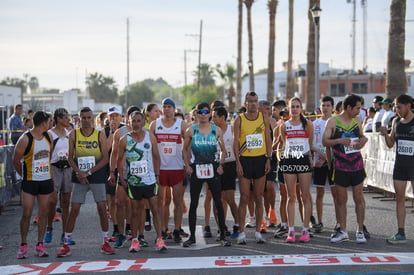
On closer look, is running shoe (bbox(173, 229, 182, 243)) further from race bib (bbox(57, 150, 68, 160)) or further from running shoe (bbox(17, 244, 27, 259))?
running shoe (bbox(17, 244, 27, 259))

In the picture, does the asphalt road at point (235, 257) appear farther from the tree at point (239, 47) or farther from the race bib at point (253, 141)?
the tree at point (239, 47)

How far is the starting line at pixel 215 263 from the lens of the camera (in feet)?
29.3

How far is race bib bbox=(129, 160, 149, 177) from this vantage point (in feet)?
33.4

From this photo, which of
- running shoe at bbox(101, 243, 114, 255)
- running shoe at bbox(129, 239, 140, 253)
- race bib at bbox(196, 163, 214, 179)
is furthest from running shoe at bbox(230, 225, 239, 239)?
running shoe at bbox(101, 243, 114, 255)

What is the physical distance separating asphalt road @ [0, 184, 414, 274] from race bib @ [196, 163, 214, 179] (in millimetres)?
1053

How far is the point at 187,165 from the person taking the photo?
35.1 feet

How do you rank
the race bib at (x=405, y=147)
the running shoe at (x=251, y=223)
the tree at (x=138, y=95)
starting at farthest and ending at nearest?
the tree at (x=138, y=95) < the running shoe at (x=251, y=223) < the race bib at (x=405, y=147)

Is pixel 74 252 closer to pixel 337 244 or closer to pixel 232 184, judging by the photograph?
pixel 232 184

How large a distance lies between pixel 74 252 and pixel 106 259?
2.69 feet

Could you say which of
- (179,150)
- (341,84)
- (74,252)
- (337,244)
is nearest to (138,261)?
(74,252)

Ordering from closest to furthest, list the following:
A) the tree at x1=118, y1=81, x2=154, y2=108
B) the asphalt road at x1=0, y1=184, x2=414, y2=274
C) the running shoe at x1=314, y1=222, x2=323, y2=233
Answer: the asphalt road at x1=0, y1=184, x2=414, y2=274
the running shoe at x1=314, y1=222, x2=323, y2=233
the tree at x1=118, y1=81, x2=154, y2=108

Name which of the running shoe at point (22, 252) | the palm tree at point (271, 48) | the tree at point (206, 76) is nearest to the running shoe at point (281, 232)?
the running shoe at point (22, 252)

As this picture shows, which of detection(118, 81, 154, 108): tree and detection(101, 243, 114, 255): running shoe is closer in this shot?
detection(101, 243, 114, 255): running shoe

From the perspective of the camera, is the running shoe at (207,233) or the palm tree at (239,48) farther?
the palm tree at (239,48)
